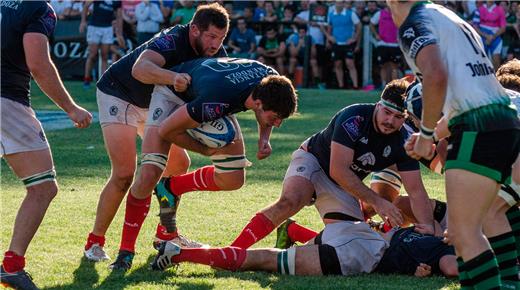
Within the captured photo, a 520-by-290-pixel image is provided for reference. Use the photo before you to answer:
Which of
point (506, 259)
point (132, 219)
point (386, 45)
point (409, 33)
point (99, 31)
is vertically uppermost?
point (409, 33)

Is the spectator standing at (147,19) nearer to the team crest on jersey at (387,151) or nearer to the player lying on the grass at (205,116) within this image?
the player lying on the grass at (205,116)

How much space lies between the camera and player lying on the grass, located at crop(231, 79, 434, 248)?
6.38m

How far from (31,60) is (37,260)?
5.12 feet

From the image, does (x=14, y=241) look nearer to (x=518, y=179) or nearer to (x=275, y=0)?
(x=518, y=179)

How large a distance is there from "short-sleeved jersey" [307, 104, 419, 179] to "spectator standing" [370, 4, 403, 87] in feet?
45.9

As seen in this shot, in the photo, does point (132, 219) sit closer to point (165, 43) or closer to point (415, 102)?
point (165, 43)

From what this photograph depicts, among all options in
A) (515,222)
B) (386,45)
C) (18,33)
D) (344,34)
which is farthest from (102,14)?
(515,222)

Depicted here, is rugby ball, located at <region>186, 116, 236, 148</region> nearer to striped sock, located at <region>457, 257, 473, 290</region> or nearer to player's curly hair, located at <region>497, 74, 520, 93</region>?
player's curly hair, located at <region>497, 74, 520, 93</region>

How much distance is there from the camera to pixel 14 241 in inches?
222

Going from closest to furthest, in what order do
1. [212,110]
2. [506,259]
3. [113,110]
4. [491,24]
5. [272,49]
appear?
[506,259] → [212,110] → [113,110] → [491,24] → [272,49]

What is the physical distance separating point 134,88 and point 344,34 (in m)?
14.6

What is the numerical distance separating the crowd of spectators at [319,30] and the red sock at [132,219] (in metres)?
Result: 14.4

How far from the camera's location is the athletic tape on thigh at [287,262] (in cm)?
608

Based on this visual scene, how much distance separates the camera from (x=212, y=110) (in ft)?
20.6
